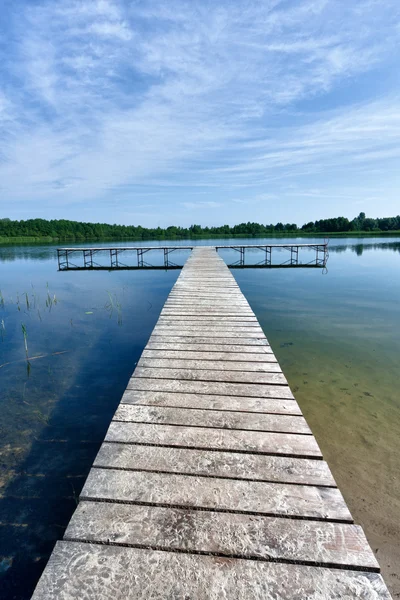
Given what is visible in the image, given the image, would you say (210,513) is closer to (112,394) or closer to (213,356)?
(213,356)

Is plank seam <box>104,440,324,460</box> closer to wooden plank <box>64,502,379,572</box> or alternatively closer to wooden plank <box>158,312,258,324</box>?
wooden plank <box>64,502,379,572</box>

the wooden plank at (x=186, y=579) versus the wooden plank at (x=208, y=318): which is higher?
the wooden plank at (x=208, y=318)

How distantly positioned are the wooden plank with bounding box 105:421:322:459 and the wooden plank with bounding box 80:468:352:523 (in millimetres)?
238

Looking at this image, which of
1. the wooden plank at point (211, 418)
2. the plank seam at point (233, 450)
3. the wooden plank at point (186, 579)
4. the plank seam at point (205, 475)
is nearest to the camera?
the wooden plank at point (186, 579)

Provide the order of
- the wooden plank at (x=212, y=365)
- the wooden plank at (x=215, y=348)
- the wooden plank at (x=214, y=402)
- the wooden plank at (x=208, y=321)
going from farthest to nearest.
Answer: the wooden plank at (x=208, y=321) → the wooden plank at (x=215, y=348) → the wooden plank at (x=212, y=365) → the wooden plank at (x=214, y=402)

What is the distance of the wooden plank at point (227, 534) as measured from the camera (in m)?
1.15

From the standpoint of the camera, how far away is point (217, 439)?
183cm

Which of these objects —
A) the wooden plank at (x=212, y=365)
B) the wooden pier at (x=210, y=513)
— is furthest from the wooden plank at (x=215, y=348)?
the wooden pier at (x=210, y=513)

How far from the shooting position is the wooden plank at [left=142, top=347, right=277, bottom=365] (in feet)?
9.79

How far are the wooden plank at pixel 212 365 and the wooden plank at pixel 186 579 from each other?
1.69 meters

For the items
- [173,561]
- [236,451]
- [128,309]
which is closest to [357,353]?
[236,451]

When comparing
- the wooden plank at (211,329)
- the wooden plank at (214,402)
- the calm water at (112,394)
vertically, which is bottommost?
the calm water at (112,394)

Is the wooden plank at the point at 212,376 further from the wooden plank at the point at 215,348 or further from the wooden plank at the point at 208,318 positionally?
the wooden plank at the point at 208,318

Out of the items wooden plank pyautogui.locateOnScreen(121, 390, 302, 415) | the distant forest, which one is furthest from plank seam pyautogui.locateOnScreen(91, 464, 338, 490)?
the distant forest
